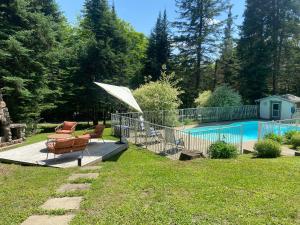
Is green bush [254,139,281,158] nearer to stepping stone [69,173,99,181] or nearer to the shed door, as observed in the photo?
stepping stone [69,173,99,181]

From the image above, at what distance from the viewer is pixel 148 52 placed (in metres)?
28.6

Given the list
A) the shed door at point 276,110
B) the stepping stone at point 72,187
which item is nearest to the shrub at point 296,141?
the stepping stone at point 72,187

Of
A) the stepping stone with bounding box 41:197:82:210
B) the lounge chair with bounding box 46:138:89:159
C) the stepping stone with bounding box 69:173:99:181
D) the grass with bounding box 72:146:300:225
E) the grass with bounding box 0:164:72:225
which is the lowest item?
the grass with bounding box 0:164:72:225

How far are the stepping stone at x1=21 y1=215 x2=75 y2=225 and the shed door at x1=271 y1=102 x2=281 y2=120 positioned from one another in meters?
22.2

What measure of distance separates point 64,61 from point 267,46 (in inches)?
768

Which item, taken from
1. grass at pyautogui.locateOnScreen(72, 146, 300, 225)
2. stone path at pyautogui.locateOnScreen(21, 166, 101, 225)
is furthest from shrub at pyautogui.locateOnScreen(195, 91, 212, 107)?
stone path at pyautogui.locateOnScreen(21, 166, 101, 225)


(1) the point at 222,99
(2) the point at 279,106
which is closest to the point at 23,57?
(1) the point at 222,99

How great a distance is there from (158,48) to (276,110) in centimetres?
1288

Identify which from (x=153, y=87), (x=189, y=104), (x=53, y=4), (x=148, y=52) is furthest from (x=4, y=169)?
(x=189, y=104)

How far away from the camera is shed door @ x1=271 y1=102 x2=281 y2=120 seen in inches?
906

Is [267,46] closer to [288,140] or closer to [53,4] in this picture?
[288,140]

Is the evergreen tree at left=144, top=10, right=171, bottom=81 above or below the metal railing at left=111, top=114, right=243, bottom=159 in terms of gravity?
above

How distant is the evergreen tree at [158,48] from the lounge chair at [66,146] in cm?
1991

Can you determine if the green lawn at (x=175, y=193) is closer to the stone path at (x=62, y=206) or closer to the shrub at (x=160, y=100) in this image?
the stone path at (x=62, y=206)
